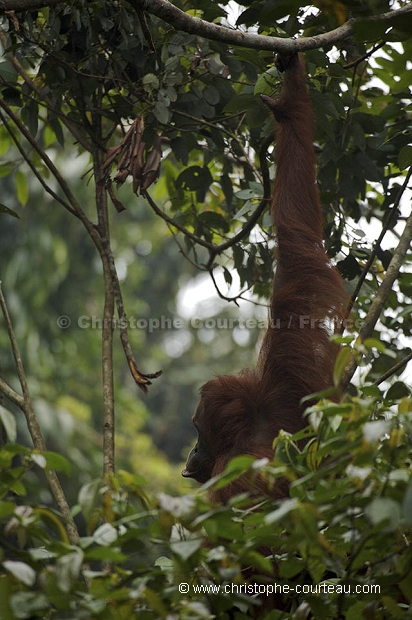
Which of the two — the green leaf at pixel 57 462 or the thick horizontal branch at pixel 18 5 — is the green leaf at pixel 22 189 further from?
the green leaf at pixel 57 462

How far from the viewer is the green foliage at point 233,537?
3.88 ft

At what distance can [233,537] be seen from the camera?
130 cm

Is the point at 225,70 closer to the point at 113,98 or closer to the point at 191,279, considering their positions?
the point at 113,98

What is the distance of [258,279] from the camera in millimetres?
3459

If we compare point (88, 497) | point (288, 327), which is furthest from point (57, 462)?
point (288, 327)

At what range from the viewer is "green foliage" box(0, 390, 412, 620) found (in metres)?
1.18

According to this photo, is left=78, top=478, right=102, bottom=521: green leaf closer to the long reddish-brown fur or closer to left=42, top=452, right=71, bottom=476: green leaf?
left=42, top=452, right=71, bottom=476: green leaf

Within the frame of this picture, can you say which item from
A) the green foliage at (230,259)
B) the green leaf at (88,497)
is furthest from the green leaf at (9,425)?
the green leaf at (88,497)

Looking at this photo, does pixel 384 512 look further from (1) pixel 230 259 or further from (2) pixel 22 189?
(2) pixel 22 189

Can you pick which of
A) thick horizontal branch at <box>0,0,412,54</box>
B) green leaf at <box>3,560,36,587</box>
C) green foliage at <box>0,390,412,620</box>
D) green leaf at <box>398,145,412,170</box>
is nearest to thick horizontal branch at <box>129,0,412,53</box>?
thick horizontal branch at <box>0,0,412,54</box>

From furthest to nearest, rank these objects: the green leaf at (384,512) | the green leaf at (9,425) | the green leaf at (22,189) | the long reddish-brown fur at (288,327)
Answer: the green leaf at (22,189) → the long reddish-brown fur at (288,327) → the green leaf at (9,425) → the green leaf at (384,512)

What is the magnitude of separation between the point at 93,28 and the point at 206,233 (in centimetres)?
110

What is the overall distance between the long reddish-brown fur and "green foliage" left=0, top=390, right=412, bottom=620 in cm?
118

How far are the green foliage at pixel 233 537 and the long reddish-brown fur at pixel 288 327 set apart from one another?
3.88ft
